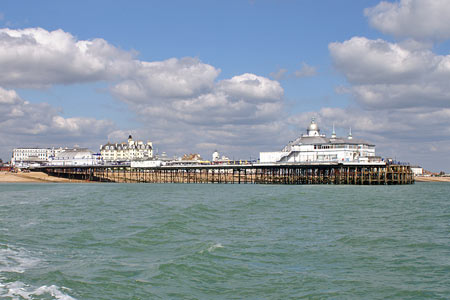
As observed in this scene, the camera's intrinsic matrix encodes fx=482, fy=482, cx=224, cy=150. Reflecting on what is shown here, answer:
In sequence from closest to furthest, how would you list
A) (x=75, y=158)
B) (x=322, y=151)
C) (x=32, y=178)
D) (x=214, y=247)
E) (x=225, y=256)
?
(x=225, y=256) → (x=214, y=247) → (x=322, y=151) → (x=32, y=178) → (x=75, y=158)

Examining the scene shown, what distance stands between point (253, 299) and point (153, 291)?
3397mm

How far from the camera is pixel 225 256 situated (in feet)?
69.9

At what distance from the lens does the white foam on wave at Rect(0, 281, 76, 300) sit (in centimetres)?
1555

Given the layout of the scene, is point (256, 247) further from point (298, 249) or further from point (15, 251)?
point (15, 251)

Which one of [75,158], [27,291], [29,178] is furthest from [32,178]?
[27,291]

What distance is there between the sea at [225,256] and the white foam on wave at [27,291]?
3 cm

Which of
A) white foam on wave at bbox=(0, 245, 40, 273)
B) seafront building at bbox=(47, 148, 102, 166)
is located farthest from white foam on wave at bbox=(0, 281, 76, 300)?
seafront building at bbox=(47, 148, 102, 166)

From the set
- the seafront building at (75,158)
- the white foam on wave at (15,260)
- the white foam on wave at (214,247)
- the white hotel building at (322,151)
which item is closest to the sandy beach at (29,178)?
the seafront building at (75,158)

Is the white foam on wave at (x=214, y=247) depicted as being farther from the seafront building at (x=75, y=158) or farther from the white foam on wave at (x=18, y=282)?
the seafront building at (x=75, y=158)

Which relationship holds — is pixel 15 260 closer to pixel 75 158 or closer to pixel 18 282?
pixel 18 282

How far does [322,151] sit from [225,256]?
82646 mm

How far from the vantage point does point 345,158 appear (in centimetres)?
9562

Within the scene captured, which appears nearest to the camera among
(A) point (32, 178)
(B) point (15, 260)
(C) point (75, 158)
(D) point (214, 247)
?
(B) point (15, 260)

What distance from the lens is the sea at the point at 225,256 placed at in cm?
1641
